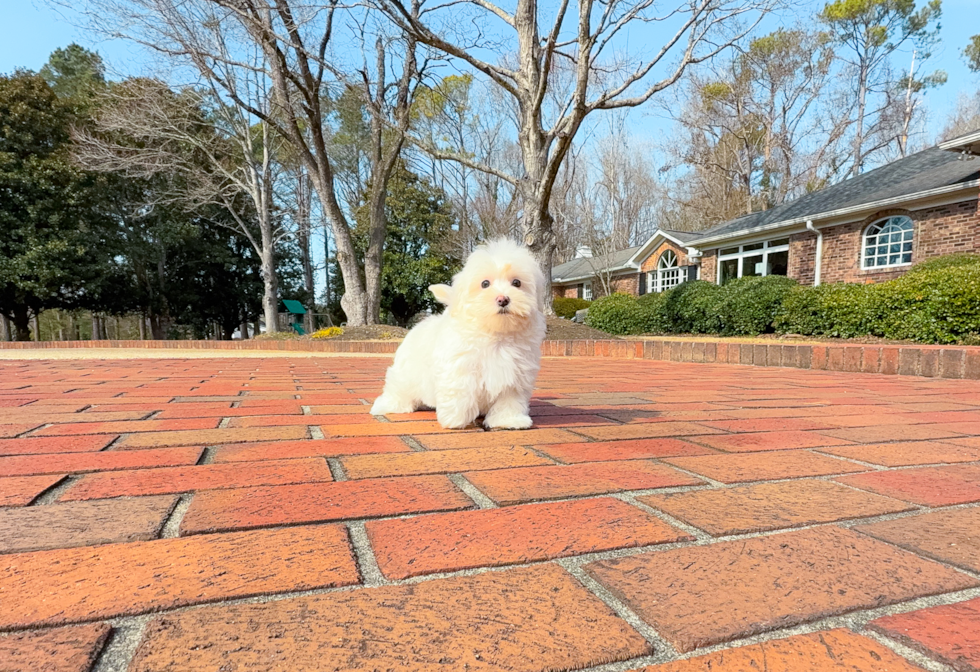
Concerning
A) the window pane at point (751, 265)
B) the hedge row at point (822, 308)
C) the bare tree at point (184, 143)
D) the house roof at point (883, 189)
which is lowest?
the hedge row at point (822, 308)

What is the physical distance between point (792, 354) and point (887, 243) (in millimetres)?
11381

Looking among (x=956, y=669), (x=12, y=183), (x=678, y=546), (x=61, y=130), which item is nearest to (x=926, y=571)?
(x=956, y=669)

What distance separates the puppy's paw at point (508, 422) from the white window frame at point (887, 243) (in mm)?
14971

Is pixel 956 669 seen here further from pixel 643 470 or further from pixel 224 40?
pixel 224 40

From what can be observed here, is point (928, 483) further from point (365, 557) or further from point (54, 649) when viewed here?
point (54, 649)

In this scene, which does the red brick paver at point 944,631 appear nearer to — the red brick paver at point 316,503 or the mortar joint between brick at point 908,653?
the mortar joint between brick at point 908,653

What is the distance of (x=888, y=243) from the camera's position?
44.0ft

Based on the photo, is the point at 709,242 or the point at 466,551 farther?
the point at 709,242

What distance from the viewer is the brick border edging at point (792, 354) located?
168 inches

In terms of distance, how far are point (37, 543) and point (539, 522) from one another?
1025 mm

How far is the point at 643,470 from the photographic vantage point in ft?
5.16

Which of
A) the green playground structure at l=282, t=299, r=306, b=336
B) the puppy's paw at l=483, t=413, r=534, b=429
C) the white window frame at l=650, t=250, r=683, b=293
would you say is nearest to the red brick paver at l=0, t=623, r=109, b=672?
the puppy's paw at l=483, t=413, r=534, b=429

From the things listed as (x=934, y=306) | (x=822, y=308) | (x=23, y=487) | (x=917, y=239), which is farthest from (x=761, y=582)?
(x=917, y=239)

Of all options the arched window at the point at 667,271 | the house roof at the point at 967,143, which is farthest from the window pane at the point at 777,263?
the house roof at the point at 967,143
